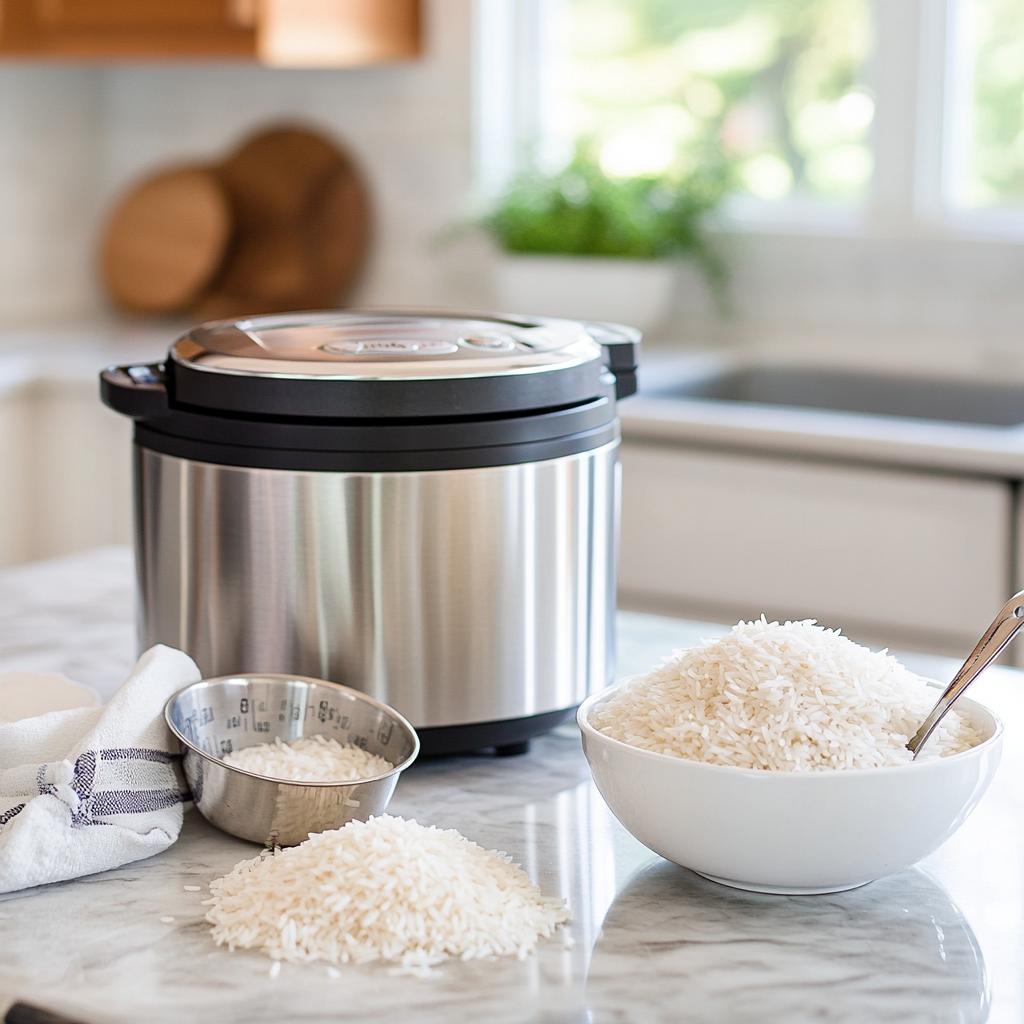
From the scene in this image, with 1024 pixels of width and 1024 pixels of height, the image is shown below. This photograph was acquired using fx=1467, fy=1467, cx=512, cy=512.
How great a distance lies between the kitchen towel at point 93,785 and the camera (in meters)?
0.75

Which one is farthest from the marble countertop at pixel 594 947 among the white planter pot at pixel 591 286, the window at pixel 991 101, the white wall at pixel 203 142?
the white wall at pixel 203 142

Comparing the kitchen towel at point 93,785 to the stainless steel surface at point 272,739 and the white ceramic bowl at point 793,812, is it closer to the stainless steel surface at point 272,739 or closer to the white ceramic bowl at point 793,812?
the stainless steel surface at point 272,739

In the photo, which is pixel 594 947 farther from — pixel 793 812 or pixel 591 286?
pixel 591 286

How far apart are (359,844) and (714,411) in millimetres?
1446

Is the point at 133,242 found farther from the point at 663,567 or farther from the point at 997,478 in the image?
the point at 997,478

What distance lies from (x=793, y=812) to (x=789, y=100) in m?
2.25

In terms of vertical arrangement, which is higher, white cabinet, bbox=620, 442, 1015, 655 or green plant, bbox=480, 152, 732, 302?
green plant, bbox=480, 152, 732, 302

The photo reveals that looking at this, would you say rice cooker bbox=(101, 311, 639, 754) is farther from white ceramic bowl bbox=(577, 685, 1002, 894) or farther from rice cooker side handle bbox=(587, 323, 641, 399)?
white ceramic bowl bbox=(577, 685, 1002, 894)

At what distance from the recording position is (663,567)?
212cm

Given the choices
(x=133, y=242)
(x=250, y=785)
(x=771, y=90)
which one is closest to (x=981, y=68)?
(x=771, y=90)

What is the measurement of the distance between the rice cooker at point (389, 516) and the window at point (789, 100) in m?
1.84

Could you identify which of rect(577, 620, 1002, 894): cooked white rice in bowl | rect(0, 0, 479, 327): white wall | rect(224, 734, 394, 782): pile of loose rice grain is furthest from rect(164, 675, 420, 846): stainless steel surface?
rect(0, 0, 479, 327): white wall

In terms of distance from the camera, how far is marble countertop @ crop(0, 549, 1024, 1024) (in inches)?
25.4

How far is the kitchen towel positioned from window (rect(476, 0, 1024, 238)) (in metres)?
2.07
